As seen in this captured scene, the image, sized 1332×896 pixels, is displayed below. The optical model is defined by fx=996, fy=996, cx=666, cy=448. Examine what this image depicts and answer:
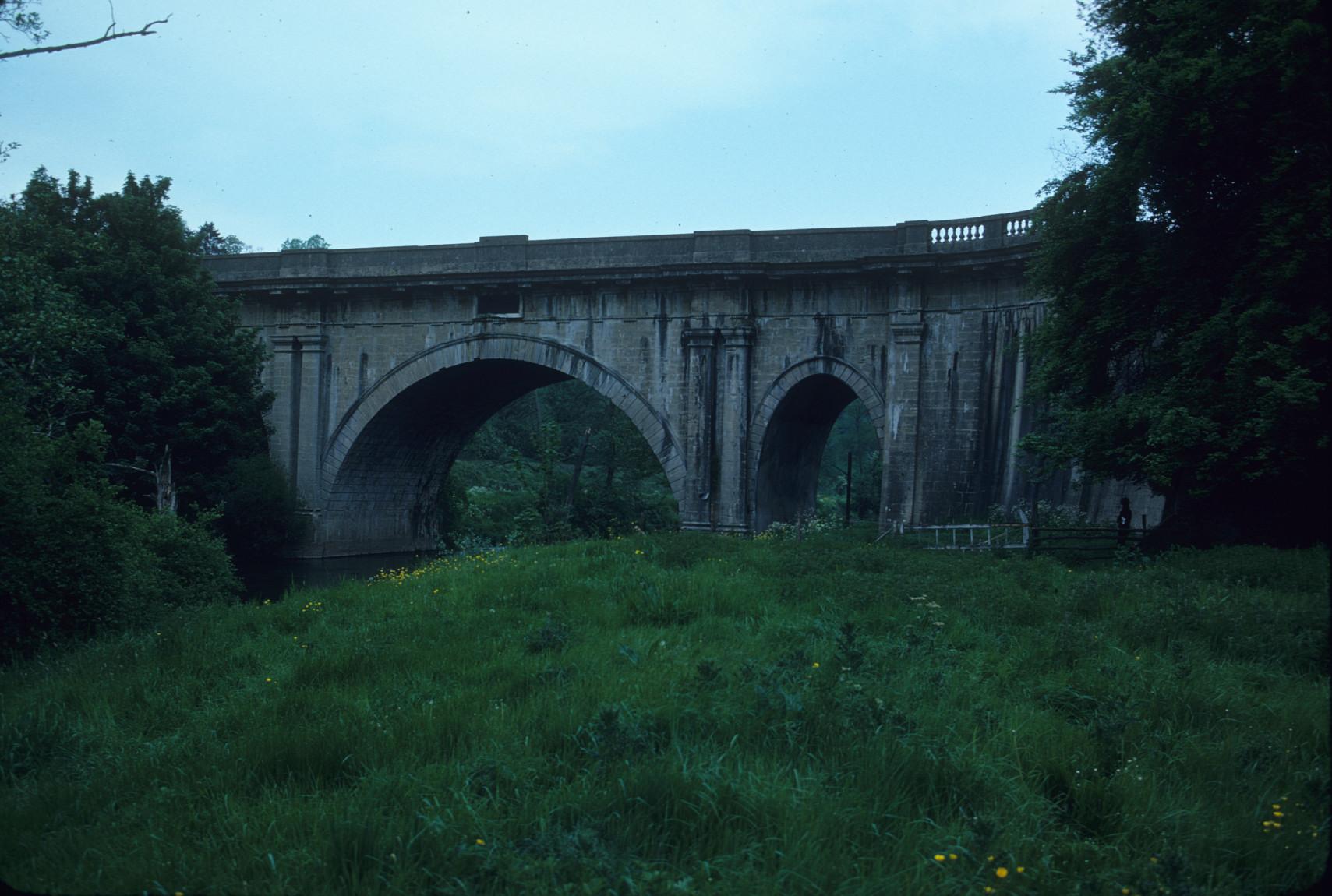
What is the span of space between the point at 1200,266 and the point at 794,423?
11.9 meters

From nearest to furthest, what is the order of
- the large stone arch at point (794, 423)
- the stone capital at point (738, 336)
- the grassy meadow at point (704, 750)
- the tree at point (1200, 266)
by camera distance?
the grassy meadow at point (704, 750) → the tree at point (1200, 266) → the large stone arch at point (794, 423) → the stone capital at point (738, 336)

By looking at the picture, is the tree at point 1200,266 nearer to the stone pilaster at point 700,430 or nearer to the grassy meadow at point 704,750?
the grassy meadow at point 704,750

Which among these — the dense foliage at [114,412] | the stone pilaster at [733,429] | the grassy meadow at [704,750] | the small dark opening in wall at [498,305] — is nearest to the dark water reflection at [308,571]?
the dense foliage at [114,412]

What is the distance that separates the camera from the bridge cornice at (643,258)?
64.7 ft

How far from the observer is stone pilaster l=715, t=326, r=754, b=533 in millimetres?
21141

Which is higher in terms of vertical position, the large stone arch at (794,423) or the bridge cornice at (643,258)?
the bridge cornice at (643,258)

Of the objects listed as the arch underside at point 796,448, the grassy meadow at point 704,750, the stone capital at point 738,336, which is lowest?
the grassy meadow at point 704,750

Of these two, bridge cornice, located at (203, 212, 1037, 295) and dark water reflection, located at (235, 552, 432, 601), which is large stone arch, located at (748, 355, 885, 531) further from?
dark water reflection, located at (235, 552, 432, 601)

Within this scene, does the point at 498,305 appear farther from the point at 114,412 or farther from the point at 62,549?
the point at 62,549

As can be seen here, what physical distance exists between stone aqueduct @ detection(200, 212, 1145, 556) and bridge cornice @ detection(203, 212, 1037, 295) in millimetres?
50

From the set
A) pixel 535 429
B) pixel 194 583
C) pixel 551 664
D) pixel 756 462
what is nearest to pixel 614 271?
pixel 756 462

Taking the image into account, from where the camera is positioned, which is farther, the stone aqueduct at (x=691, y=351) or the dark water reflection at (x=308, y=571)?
the dark water reflection at (x=308, y=571)

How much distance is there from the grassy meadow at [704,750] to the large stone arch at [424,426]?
14.5 m

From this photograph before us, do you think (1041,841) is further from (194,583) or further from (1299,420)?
(194,583)
